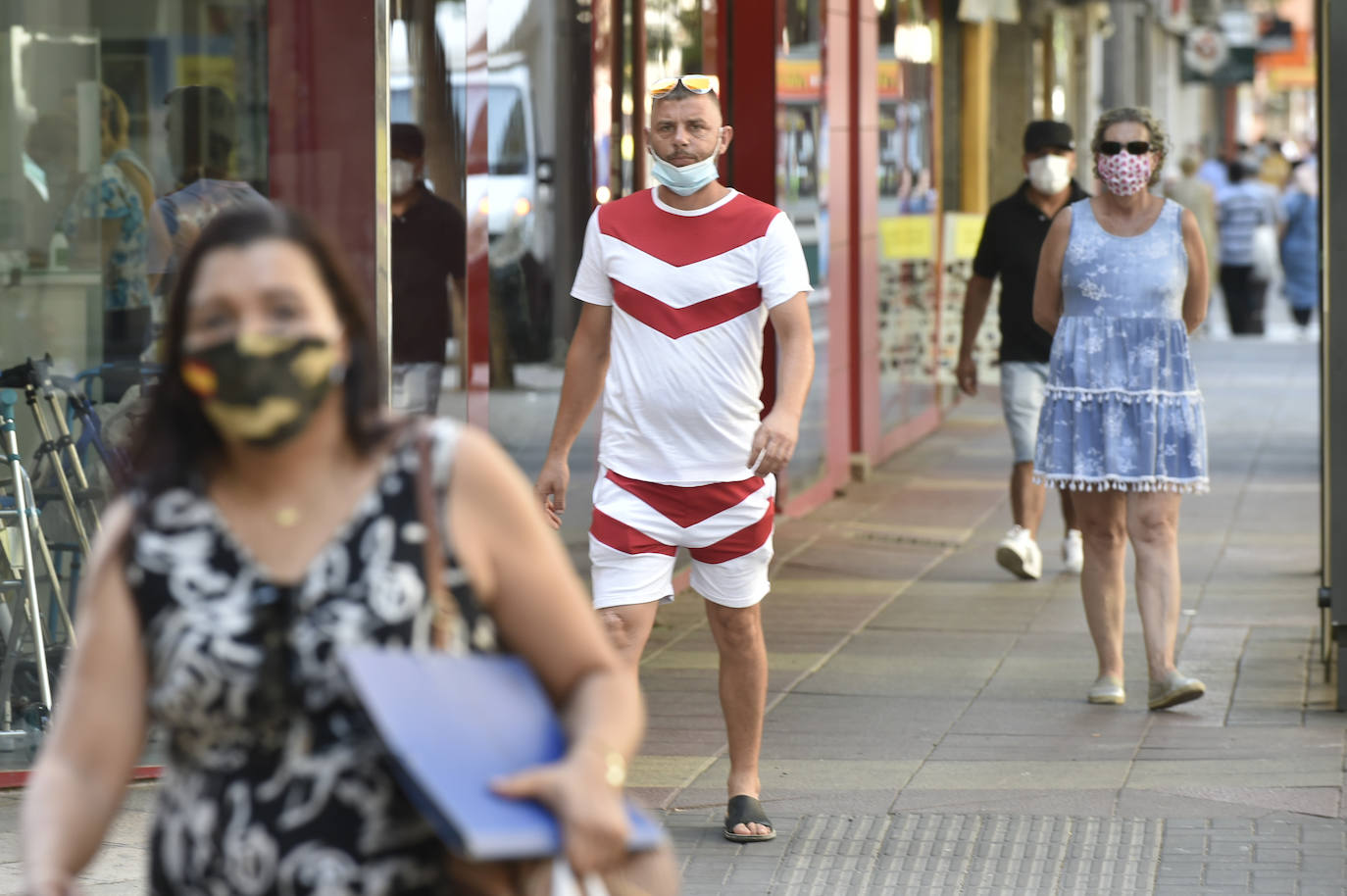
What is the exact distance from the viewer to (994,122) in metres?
18.5

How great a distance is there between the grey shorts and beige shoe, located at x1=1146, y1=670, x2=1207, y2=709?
9.07ft

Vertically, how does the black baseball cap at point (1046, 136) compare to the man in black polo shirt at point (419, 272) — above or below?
above

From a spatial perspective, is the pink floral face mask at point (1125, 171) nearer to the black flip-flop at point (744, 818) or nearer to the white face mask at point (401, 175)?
the white face mask at point (401, 175)

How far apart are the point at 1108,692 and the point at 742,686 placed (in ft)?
6.67

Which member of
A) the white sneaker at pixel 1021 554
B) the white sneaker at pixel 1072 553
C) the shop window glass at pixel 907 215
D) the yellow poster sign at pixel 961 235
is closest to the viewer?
the white sneaker at pixel 1021 554

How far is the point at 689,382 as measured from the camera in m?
5.40

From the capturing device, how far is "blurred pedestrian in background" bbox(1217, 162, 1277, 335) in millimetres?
24266

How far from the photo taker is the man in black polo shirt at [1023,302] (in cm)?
962

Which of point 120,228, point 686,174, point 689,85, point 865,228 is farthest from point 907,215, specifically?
point 686,174

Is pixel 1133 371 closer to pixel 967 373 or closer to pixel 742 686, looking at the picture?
pixel 742 686

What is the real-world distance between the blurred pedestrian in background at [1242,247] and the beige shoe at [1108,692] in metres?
17.8

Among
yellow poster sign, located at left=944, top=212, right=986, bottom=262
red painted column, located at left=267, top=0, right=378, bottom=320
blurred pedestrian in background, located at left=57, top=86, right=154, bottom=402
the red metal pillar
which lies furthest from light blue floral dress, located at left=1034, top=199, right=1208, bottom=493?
yellow poster sign, located at left=944, top=212, right=986, bottom=262

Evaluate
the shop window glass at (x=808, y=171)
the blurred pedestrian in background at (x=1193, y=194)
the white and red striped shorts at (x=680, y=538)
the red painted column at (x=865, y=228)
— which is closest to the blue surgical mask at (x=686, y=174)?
the white and red striped shorts at (x=680, y=538)

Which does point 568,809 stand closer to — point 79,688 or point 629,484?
point 79,688
